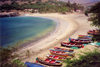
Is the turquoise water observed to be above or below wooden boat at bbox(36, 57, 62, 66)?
below

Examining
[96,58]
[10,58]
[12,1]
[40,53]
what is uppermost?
[12,1]

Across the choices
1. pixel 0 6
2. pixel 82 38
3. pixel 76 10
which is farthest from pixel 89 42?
pixel 0 6

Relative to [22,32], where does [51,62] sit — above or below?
above

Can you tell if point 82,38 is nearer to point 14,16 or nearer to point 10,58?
point 10,58

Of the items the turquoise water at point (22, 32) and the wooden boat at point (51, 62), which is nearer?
the wooden boat at point (51, 62)

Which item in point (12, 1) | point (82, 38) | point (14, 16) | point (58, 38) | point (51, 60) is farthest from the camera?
point (12, 1)

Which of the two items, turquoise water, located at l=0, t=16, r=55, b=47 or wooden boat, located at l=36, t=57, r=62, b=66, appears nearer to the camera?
wooden boat, located at l=36, t=57, r=62, b=66

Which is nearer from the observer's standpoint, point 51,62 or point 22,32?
point 51,62

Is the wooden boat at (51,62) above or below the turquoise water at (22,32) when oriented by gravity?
above

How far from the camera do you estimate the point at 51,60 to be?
42.8ft

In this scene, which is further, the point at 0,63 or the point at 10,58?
the point at 10,58

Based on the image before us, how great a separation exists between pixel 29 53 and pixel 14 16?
1800 inches

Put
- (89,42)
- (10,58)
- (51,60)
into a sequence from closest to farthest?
(10,58) → (51,60) → (89,42)

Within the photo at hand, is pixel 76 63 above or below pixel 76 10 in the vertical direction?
below
